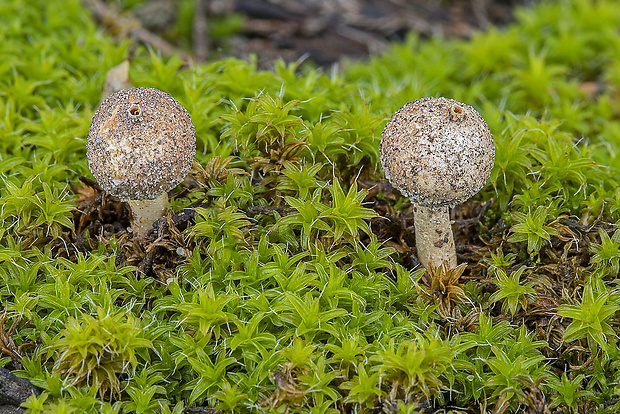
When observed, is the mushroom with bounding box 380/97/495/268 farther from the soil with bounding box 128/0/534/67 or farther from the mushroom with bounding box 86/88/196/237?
the soil with bounding box 128/0/534/67

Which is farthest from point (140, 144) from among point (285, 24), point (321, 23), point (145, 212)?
point (321, 23)

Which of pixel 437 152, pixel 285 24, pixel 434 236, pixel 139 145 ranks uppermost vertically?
pixel 437 152

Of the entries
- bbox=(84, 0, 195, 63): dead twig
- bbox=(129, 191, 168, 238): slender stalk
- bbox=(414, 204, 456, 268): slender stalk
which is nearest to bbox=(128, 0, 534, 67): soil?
bbox=(84, 0, 195, 63): dead twig

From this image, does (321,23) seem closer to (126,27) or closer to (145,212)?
(126,27)

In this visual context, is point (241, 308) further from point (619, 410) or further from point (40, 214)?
point (619, 410)

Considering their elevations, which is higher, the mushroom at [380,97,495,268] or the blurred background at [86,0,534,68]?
the mushroom at [380,97,495,268]

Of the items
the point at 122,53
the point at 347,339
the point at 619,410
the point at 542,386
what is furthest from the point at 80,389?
the point at 122,53
